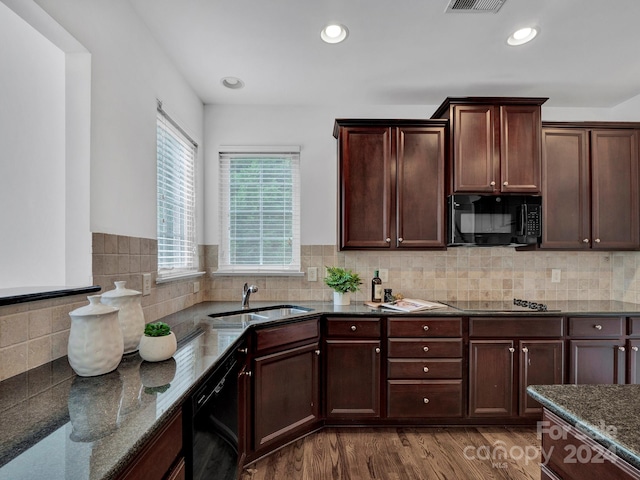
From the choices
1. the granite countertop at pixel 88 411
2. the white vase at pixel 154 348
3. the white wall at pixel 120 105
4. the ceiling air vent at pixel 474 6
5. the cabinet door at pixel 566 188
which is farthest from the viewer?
the cabinet door at pixel 566 188

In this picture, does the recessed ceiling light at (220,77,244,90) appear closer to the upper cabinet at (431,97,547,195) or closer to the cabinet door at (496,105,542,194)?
the upper cabinet at (431,97,547,195)

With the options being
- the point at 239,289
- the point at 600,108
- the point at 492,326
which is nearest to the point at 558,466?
the point at 492,326

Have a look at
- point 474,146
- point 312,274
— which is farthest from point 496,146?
point 312,274

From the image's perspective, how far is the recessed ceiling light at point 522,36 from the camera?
201 cm

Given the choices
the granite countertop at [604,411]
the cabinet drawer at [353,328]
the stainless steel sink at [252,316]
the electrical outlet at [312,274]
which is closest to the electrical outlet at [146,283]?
the stainless steel sink at [252,316]

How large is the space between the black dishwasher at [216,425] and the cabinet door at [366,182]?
1348 millimetres

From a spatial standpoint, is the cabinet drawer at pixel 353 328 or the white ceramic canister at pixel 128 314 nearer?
the white ceramic canister at pixel 128 314

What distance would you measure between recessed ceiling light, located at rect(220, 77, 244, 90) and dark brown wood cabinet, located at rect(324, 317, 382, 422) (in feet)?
6.92

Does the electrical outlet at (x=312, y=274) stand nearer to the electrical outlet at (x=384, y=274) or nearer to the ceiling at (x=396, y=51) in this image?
the electrical outlet at (x=384, y=274)

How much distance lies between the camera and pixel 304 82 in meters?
2.63

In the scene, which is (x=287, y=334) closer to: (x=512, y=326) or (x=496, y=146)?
(x=512, y=326)

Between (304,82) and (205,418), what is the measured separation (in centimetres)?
240

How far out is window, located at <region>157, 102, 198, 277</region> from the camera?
88.7 inches

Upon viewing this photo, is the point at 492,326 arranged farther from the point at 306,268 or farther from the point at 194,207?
the point at 194,207
